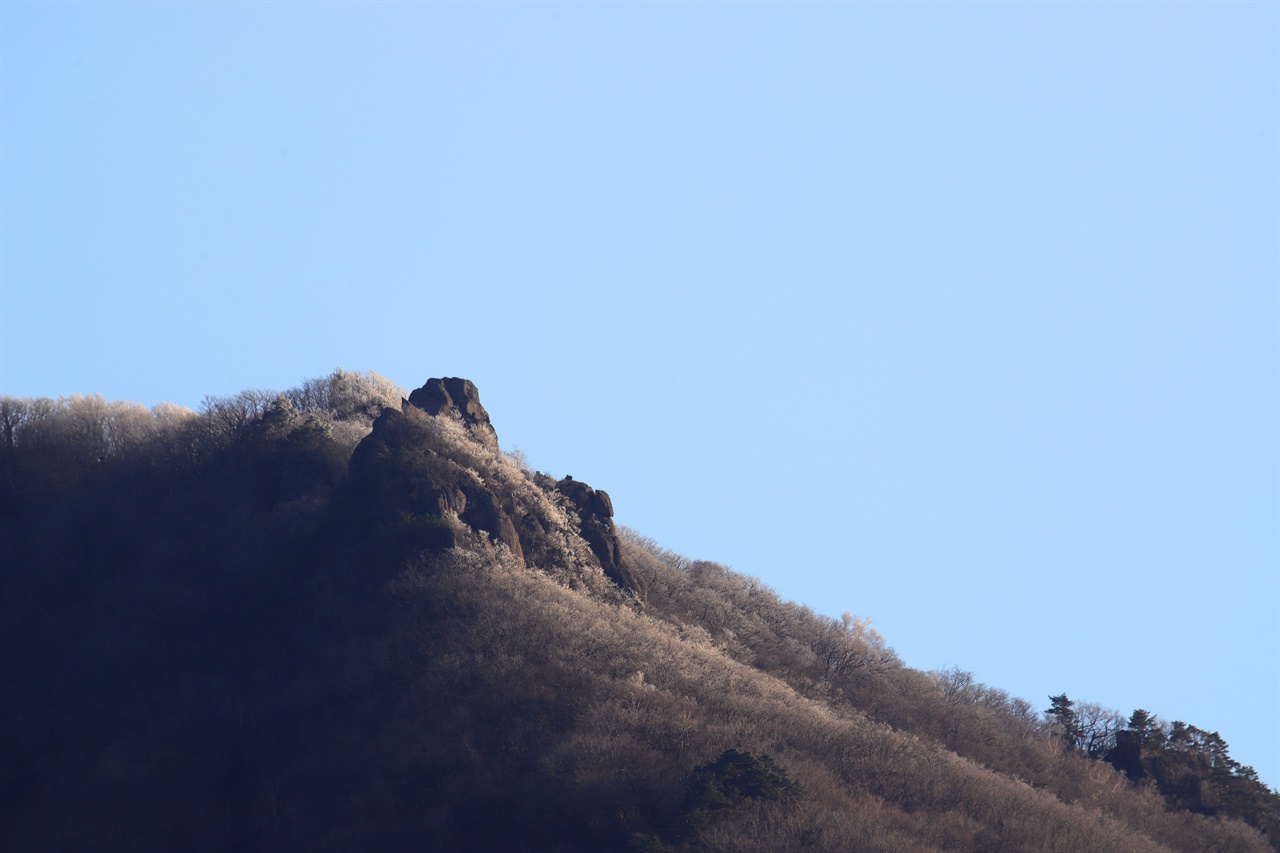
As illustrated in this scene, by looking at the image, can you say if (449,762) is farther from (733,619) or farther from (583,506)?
(733,619)

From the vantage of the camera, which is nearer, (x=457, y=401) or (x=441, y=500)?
(x=441, y=500)

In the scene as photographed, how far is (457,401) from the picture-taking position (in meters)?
74.2

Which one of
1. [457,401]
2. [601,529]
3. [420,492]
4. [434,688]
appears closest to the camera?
[434,688]

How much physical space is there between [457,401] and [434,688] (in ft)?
91.7

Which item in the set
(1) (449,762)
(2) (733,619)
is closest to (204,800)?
(1) (449,762)

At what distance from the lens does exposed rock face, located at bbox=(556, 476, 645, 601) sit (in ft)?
226

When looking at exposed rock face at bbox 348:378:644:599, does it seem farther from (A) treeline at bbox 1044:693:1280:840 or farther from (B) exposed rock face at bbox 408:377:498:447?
(A) treeline at bbox 1044:693:1280:840

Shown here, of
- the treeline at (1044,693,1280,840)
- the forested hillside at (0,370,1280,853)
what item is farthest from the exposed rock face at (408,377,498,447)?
the treeline at (1044,693,1280,840)

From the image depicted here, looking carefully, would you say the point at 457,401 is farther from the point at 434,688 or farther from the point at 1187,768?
the point at 1187,768

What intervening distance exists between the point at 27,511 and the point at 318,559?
78.2ft

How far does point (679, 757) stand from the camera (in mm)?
46531

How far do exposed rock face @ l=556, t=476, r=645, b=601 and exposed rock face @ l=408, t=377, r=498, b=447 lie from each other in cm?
648

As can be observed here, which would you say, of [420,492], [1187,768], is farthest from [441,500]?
[1187,768]

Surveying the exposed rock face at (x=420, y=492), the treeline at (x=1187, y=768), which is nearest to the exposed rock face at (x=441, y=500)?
the exposed rock face at (x=420, y=492)
